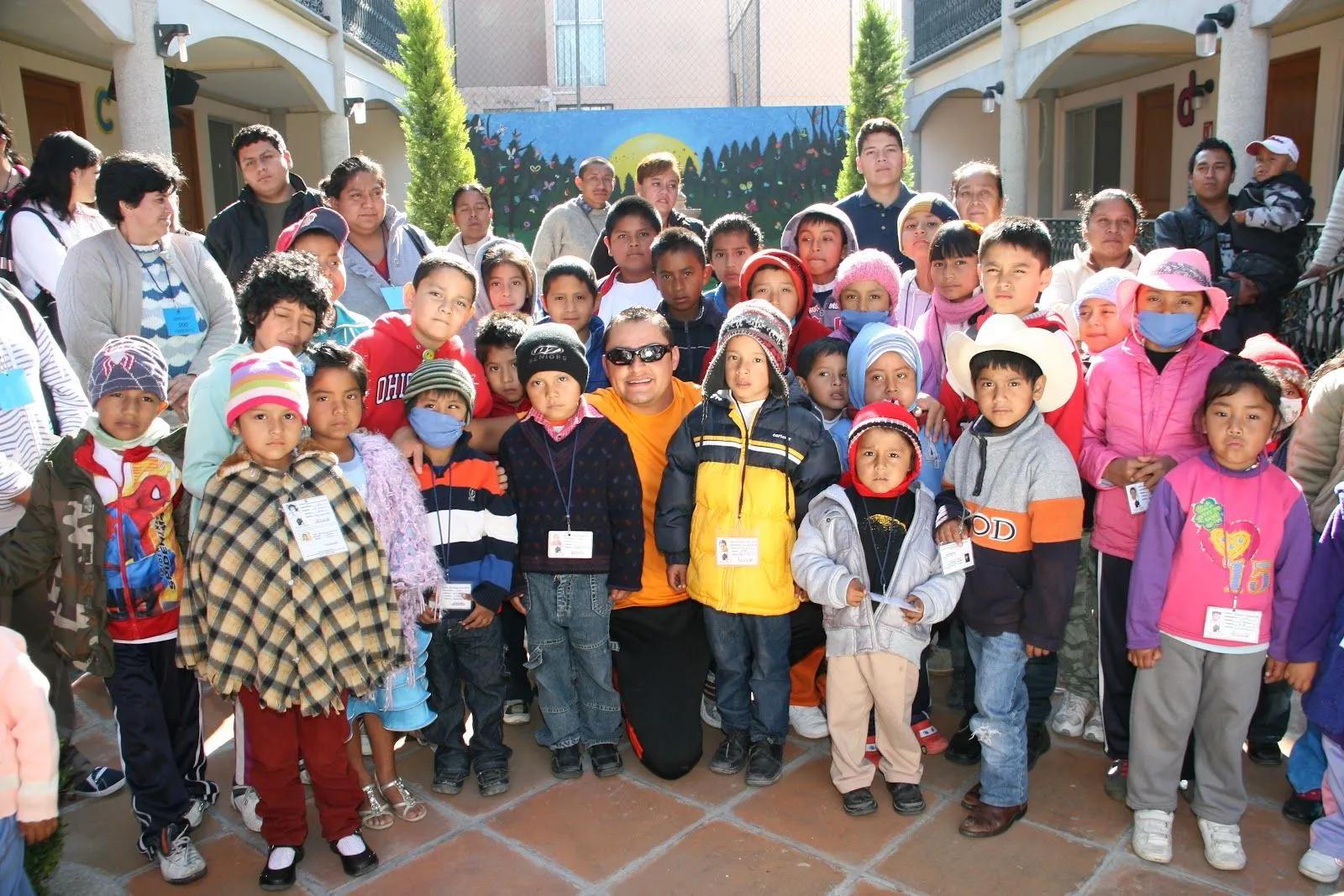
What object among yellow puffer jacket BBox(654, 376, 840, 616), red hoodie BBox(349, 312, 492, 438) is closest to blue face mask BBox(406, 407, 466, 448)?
red hoodie BBox(349, 312, 492, 438)

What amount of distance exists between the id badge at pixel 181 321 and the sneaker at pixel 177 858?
5.61 ft

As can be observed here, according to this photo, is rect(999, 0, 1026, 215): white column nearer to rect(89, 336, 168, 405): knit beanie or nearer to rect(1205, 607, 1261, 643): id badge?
rect(1205, 607, 1261, 643): id badge

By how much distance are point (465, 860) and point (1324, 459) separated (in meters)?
2.81

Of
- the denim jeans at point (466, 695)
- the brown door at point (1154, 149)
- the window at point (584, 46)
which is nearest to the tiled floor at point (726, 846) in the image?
the denim jeans at point (466, 695)

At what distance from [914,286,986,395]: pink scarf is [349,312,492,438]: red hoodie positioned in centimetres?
162

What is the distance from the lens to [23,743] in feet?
6.82

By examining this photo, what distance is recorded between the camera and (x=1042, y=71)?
12.1m

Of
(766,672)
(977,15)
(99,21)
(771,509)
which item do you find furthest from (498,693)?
(977,15)

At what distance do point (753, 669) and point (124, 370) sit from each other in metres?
2.09

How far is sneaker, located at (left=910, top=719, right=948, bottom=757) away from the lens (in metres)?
3.31

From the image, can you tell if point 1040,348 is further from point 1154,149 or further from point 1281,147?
point 1154,149

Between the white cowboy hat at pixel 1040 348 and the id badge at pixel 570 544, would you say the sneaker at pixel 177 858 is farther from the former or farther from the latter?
the white cowboy hat at pixel 1040 348

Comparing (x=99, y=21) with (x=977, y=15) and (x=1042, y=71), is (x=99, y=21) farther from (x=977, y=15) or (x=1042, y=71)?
(x=977, y=15)

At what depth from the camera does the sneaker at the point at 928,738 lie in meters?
3.31
